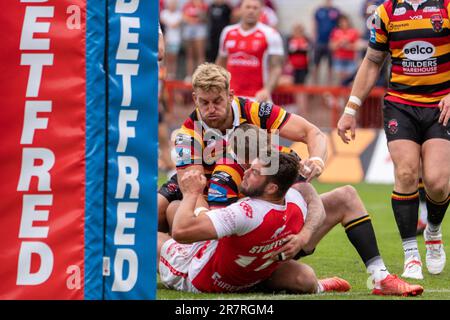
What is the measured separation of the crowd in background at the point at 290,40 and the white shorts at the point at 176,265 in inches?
563

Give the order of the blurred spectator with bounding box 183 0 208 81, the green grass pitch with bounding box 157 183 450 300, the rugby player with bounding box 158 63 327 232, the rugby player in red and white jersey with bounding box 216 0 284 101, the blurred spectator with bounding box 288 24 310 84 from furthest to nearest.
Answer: the blurred spectator with bounding box 183 0 208 81 → the blurred spectator with bounding box 288 24 310 84 → the rugby player in red and white jersey with bounding box 216 0 284 101 → the rugby player with bounding box 158 63 327 232 → the green grass pitch with bounding box 157 183 450 300

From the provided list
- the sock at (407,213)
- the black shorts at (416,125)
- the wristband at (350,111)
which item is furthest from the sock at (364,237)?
the wristband at (350,111)

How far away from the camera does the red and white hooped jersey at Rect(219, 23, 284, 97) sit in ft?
48.3

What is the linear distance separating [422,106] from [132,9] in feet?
11.4

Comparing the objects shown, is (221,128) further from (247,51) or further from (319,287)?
(247,51)

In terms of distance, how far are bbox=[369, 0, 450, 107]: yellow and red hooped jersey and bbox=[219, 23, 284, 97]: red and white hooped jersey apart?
20.9 ft

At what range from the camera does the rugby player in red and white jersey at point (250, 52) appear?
48.2ft

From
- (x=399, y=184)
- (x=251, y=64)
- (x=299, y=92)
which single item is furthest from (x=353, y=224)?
(x=299, y=92)

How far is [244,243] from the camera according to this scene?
21.4ft

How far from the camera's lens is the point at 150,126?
18.6 feet

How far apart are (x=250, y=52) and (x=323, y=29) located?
8005 mm

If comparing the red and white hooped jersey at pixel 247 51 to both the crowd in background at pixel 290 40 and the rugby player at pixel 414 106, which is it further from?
the crowd in background at pixel 290 40

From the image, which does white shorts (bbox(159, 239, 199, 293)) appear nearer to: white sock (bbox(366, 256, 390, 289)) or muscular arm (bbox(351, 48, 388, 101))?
white sock (bbox(366, 256, 390, 289))

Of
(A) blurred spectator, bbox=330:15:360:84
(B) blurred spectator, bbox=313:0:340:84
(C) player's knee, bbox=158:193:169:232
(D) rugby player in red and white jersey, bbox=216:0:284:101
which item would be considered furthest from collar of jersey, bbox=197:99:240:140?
(B) blurred spectator, bbox=313:0:340:84
